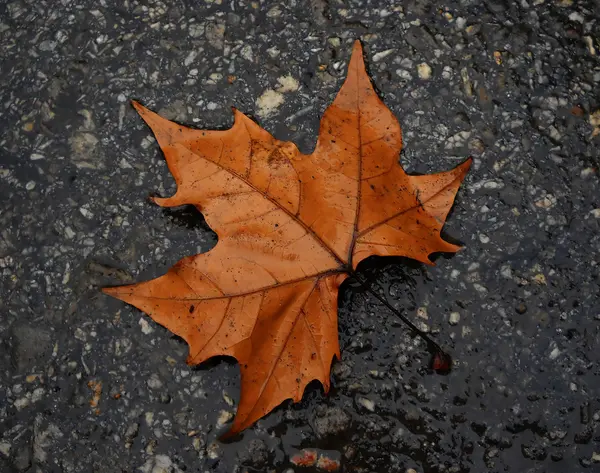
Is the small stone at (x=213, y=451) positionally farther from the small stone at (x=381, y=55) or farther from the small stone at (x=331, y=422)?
the small stone at (x=381, y=55)

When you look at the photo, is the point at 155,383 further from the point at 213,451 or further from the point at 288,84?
the point at 288,84

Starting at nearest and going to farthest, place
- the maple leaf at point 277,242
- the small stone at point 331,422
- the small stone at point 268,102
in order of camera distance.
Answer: the maple leaf at point 277,242, the small stone at point 331,422, the small stone at point 268,102

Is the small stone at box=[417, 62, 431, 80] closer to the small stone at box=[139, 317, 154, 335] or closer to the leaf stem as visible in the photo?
the leaf stem

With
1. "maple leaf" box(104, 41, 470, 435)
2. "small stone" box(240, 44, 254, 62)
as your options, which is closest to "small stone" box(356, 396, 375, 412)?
"maple leaf" box(104, 41, 470, 435)

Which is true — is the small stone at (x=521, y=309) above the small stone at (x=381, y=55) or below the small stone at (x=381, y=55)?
below

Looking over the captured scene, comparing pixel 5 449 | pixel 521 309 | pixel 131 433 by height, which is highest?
pixel 521 309

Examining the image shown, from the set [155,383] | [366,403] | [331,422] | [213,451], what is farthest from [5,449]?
[366,403]

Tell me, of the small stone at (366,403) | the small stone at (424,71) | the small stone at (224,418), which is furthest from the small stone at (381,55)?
the small stone at (224,418)
